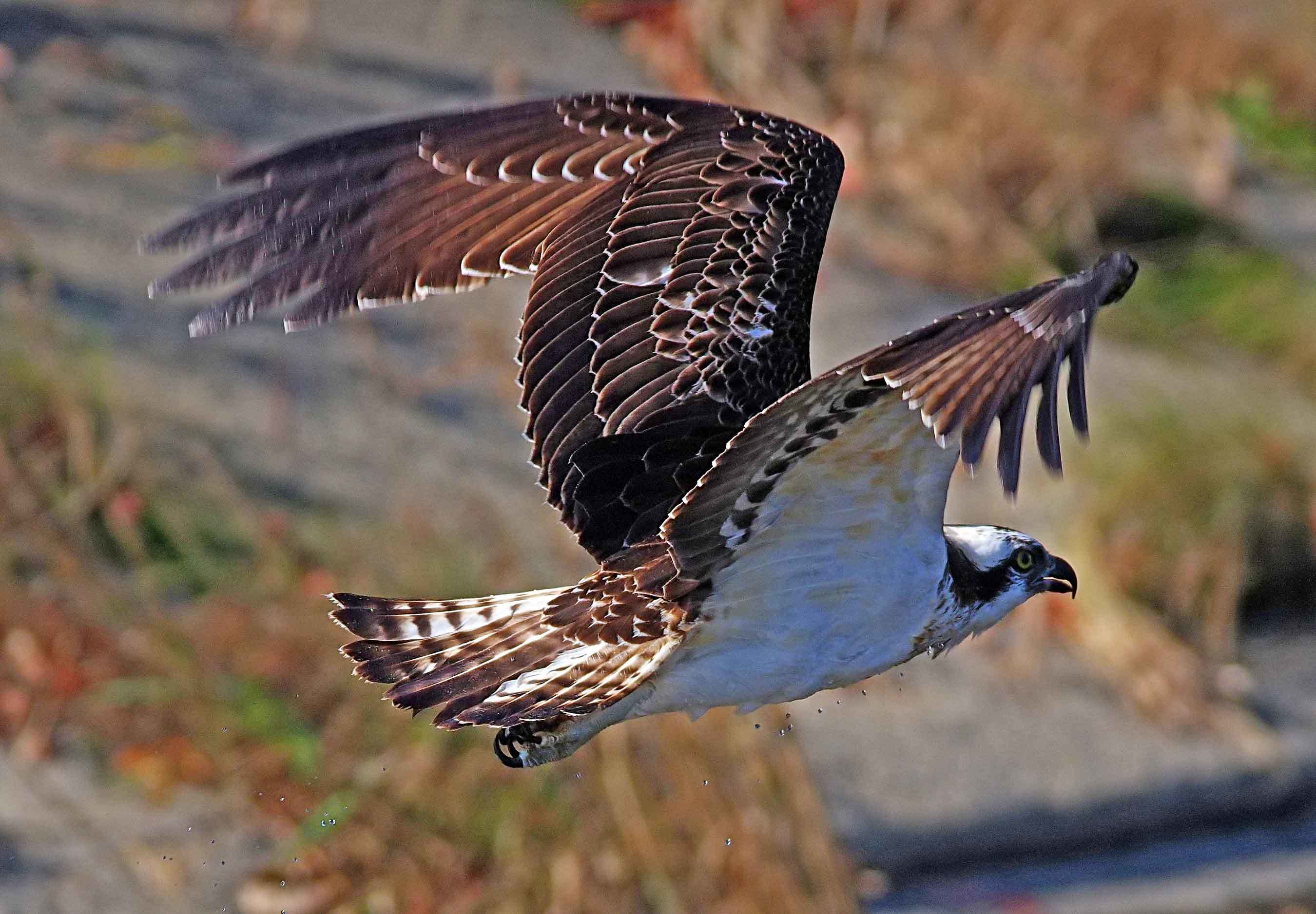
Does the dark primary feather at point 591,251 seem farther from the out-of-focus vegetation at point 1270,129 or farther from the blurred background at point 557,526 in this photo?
the out-of-focus vegetation at point 1270,129

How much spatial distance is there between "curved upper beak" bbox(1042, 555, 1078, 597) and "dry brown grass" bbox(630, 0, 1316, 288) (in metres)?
4.36

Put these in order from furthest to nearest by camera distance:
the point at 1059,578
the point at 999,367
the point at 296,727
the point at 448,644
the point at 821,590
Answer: the point at 296,727
the point at 1059,578
the point at 448,644
the point at 821,590
the point at 999,367

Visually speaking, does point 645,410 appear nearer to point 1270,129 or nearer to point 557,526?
point 557,526

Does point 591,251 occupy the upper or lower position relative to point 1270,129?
lower

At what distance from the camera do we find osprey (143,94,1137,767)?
3.01 metres

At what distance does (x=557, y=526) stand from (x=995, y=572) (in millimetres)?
2335

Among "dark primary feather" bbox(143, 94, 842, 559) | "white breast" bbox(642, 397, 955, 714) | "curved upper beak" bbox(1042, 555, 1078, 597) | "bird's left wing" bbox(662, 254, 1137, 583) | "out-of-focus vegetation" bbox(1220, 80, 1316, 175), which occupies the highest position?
"out-of-focus vegetation" bbox(1220, 80, 1316, 175)

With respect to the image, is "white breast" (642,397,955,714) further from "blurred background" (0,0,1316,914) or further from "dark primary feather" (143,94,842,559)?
"blurred background" (0,0,1316,914)

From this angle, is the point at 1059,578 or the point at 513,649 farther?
the point at 1059,578

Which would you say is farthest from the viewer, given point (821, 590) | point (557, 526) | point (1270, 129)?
point (1270, 129)

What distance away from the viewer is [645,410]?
11.3 feet

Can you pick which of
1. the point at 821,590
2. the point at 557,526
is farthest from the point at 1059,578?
the point at 557,526

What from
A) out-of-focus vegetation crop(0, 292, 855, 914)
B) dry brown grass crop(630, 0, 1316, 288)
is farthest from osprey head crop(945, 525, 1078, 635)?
dry brown grass crop(630, 0, 1316, 288)

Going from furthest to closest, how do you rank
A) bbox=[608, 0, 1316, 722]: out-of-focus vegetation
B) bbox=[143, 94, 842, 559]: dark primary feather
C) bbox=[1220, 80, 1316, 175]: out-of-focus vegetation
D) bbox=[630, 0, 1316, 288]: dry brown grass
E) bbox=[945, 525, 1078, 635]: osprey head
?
bbox=[1220, 80, 1316, 175]: out-of-focus vegetation, bbox=[630, 0, 1316, 288]: dry brown grass, bbox=[608, 0, 1316, 722]: out-of-focus vegetation, bbox=[143, 94, 842, 559]: dark primary feather, bbox=[945, 525, 1078, 635]: osprey head
